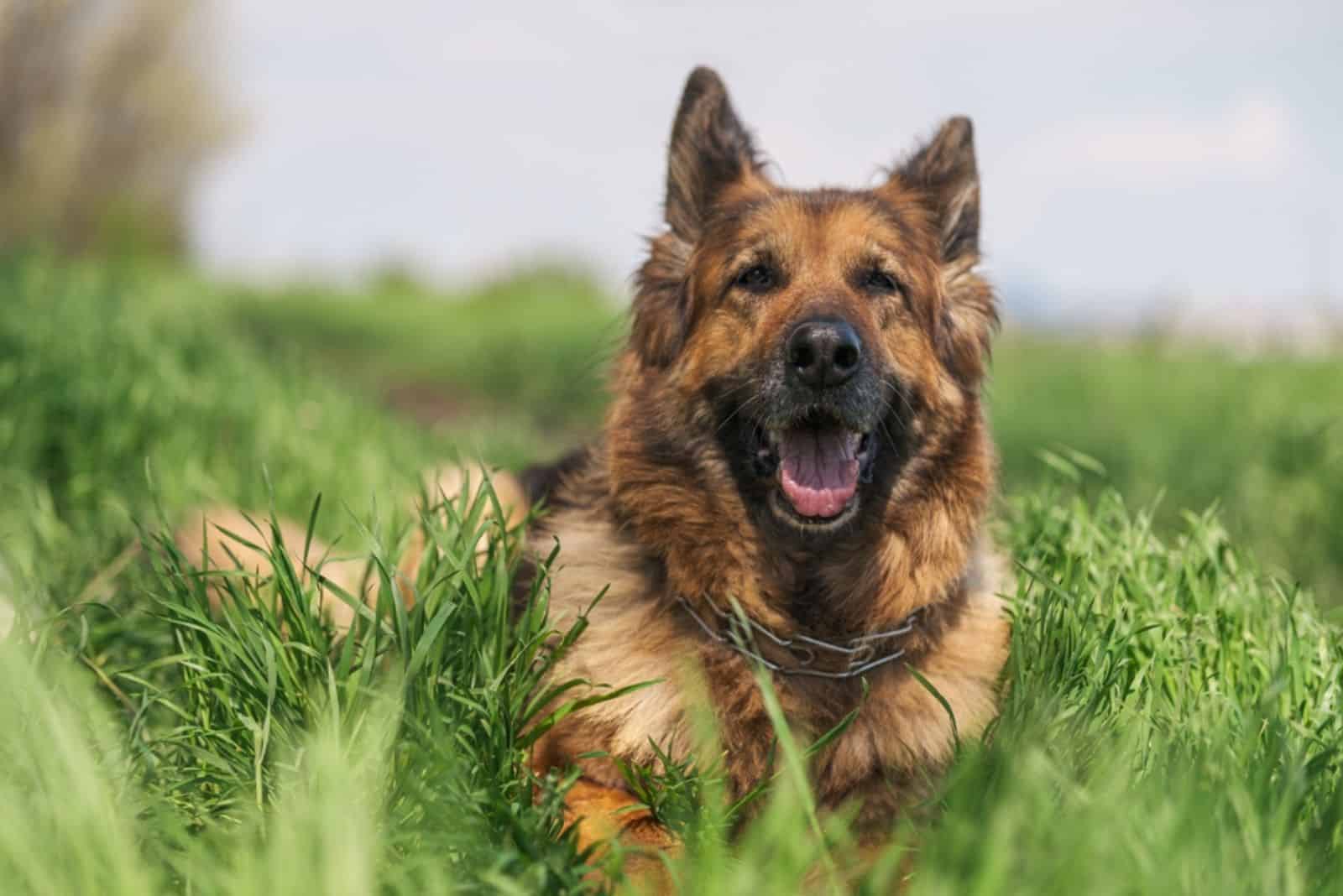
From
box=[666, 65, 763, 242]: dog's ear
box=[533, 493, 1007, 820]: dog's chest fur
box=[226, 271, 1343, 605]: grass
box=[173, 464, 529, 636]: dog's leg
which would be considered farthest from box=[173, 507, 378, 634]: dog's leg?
box=[666, 65, 763, 242]: dog's ear

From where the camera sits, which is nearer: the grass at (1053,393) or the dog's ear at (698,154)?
the dog's ear at (698,154)

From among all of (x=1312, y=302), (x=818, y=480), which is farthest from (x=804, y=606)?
(x=1312, y=302)

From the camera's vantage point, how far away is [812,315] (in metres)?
3.34

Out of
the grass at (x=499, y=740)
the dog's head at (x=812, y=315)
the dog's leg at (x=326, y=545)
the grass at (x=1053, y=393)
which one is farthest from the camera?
the grass at (x=1053, y=393)

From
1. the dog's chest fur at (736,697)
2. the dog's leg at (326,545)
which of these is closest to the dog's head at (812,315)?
the dog's chest fur at (736,697)

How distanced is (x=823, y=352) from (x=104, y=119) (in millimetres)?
22192

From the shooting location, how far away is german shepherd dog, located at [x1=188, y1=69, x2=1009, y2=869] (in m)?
3.11

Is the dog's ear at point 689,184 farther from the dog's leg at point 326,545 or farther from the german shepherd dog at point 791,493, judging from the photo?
the dog's leg at point 326,545

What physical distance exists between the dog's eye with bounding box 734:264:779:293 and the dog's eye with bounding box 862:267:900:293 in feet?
0.91

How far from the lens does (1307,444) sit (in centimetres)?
628

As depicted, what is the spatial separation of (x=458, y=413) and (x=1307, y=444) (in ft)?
26.6

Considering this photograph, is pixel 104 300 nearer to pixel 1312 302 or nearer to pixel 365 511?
pixel 365 511

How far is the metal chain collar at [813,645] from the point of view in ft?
10.6

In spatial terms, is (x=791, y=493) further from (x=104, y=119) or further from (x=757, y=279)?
(x=104, y=119)
